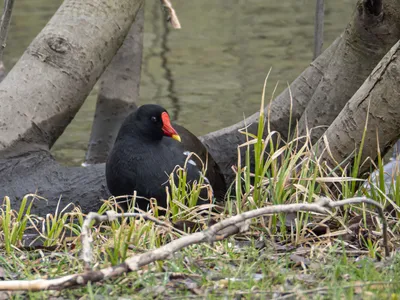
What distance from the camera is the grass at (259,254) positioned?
10.4 feet

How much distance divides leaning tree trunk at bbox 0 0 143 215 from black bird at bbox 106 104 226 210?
62 cm

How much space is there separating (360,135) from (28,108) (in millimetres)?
2449

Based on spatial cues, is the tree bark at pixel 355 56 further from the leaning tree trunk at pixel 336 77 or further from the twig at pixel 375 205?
the twig at pixel 375 205

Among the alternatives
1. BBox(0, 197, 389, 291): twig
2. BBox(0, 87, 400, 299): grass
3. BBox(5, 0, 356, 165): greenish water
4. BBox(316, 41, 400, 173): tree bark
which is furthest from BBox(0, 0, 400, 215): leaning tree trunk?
BBox(5, 0, 356, 165): greenish water

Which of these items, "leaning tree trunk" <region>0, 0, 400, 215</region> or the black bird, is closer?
the black bird

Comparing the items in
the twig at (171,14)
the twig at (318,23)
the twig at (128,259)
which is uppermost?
the twig at (171,14)

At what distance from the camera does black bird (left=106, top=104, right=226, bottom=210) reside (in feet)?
16.7

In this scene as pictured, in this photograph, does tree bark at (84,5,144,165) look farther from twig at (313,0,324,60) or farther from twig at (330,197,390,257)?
twig at (330,197,390,257)

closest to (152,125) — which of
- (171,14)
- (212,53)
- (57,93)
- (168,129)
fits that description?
(168,129)

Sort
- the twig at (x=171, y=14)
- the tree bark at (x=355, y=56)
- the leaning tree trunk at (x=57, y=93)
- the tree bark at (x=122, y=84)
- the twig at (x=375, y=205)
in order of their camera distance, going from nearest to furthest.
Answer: the twig at (x=375, y=205) → the tree bark at (x=355, y=56) → the twig at (x=171, y=14) → the leaning tree trunk at (x=57, y=93) → the tree bark at (x=122, y=84)

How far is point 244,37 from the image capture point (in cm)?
1401

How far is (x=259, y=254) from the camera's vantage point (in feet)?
12.2

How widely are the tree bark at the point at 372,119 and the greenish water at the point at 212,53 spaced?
5154 millimetres

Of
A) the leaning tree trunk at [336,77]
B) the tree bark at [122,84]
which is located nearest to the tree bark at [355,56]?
the leaning tree trunk at [336,77]
